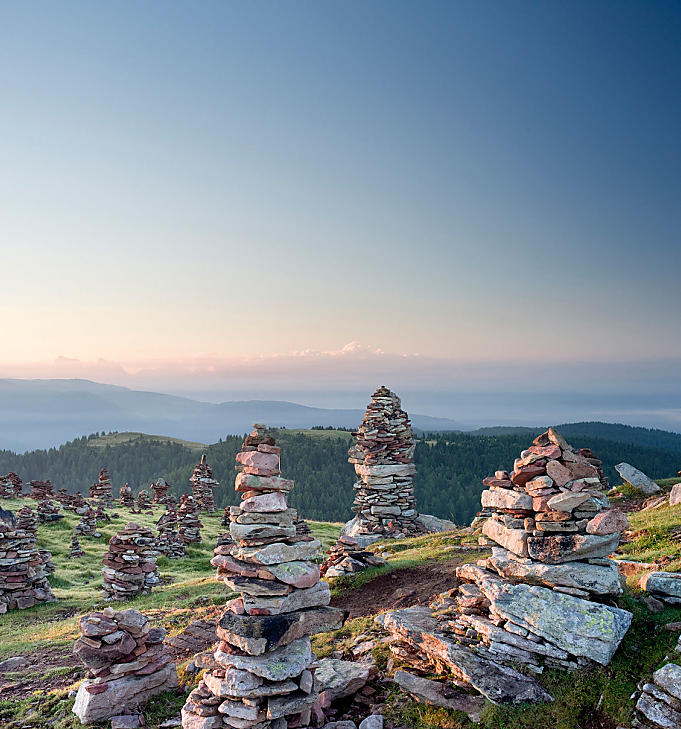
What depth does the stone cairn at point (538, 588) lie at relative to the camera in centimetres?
964

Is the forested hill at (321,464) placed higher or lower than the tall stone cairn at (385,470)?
lower

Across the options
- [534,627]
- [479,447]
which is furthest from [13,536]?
[479,447]

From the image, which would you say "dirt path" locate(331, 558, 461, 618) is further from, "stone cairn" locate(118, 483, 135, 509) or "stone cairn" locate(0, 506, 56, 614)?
"stone cairn" locate(118, 483, 135, 509)

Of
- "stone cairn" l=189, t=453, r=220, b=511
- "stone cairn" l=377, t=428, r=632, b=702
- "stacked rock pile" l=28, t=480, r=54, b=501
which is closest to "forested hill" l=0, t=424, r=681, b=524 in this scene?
"stone cairn" l=189, t=453, r=220, b=511

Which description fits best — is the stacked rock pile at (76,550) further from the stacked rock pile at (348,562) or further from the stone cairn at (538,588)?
the stone cairn at (538,588)

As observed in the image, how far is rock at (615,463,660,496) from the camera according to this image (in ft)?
87.1

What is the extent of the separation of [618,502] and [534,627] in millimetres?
19650

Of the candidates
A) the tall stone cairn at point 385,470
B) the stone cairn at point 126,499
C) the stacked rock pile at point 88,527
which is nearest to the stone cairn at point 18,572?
the stacked rock pile at point 88,527

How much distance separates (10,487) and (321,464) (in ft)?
206

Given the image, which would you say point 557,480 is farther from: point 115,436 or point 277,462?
point 115,436

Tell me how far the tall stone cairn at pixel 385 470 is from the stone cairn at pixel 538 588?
58.3 feet

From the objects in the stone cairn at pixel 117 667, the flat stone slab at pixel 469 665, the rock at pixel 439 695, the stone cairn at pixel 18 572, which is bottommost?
the stone cairn at pixel 18 572

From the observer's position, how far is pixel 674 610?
10.7 m

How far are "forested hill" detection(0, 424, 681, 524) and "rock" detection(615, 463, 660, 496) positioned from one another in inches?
1877
